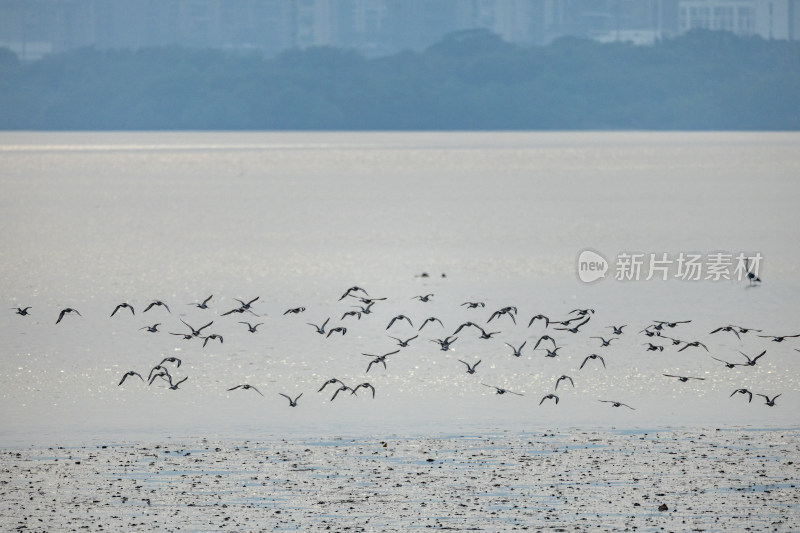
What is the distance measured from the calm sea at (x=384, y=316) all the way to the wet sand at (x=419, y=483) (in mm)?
1562

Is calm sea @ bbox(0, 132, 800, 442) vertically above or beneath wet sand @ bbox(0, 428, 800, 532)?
above

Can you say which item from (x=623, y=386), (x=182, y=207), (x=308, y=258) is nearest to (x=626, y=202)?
(x=182, y=207)

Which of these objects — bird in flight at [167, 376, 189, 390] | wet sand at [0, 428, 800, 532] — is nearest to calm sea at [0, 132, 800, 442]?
bird in flight at [167, 376, 189, 390]

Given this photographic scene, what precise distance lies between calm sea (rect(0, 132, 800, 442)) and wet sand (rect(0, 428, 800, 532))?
156 cm

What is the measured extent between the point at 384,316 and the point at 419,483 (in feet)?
68.4

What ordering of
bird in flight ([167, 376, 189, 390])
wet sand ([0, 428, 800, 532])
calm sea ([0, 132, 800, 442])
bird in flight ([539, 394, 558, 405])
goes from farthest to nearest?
bird in flight ([167, 376, 189, 390]) → calm sea ([0, 132, 800, 442]) → bird in flight ([539, 394, 558, 405]) → wet sand ([0, 428, 800, 532])

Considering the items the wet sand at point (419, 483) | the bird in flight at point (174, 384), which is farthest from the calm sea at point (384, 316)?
the wet sand at point (419, 483)

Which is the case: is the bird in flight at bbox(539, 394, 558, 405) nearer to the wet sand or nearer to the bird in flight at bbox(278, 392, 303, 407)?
the wet sand

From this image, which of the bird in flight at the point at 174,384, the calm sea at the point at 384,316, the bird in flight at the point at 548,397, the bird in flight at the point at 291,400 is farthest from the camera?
the bird in flight at the point at 174,384

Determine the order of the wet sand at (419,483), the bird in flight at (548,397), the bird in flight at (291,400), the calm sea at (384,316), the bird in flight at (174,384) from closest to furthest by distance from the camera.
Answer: the wet sand at (419,483), the bird in flight at (291,400), the bird in flight at (548,397), the calm sea at (384,316), the bird in flight at (174,384)

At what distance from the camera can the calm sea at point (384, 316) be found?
85.0 feet

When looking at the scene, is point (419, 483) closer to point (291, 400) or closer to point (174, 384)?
point (291, 400)

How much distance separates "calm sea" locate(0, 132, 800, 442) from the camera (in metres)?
25.9

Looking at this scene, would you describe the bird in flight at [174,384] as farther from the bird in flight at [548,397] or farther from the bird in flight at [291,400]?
the bird in flight at [548,397]
